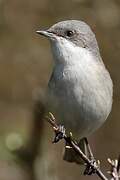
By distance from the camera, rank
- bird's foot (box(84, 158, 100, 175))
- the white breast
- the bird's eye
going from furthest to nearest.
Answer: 1. the bird's eye
2. the white breast
3. bird's foot (box(84, 158, 100, 175))

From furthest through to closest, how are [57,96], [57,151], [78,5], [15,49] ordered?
[57,151] → [15,49] → [78,5] → [57,96]

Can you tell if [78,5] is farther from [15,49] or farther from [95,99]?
[95,99]

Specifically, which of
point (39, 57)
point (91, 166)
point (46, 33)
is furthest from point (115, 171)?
point (39, 57)

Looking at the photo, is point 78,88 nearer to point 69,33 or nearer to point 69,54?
point 69,54

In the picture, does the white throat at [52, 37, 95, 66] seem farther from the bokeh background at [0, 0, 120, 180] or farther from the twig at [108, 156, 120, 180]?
the twig at [108, 156, 120, 180]

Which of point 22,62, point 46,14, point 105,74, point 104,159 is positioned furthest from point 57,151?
point 105,74

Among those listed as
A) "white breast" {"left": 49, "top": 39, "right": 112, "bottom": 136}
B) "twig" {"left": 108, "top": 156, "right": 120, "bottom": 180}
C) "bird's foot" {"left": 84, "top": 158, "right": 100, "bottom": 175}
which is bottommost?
"twig" {"left": 108, "top": 156, "right": 120, "bottom": 180}

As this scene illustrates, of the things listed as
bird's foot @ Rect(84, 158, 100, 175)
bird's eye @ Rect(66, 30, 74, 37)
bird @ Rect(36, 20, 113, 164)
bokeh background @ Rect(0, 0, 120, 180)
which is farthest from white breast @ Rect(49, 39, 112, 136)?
bokeh background @ Rect(0, 0, 120, 180)
